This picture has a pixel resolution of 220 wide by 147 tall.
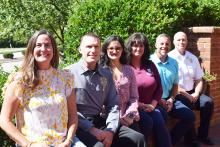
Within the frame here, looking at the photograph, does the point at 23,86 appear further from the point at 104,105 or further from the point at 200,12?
the point at 200,12

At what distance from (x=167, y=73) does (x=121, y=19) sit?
4.33 ft

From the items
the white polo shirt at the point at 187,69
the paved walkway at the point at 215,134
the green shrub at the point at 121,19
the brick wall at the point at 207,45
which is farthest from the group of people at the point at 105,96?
the brick wall at the point at 207,45

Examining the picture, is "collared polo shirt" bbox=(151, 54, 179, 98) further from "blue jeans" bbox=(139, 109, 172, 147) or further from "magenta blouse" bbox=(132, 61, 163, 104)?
"blue jeans" bbox=(139, 109, 172, 147)

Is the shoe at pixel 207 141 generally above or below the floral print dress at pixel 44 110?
below

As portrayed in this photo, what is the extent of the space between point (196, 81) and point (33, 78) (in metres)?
3.75

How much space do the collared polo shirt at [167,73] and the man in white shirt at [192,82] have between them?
45 centimetres

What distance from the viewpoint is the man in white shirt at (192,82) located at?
7098mm

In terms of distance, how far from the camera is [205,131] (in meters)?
7.21

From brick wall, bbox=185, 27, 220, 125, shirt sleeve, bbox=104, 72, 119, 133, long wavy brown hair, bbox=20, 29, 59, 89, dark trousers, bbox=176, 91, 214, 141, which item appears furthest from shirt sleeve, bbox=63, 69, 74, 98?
brick wall, bbox=185, 27, 220, 125

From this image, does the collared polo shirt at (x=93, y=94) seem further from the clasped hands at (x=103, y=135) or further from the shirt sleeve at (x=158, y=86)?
the shirt sleeve at (x=158, y=86)

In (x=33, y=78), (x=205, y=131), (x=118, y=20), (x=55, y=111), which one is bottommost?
(x=205, y=131)

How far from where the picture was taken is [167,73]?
6.57m

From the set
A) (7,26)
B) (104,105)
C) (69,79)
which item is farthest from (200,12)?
(7,26)

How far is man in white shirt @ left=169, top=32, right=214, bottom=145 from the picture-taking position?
279 inches
